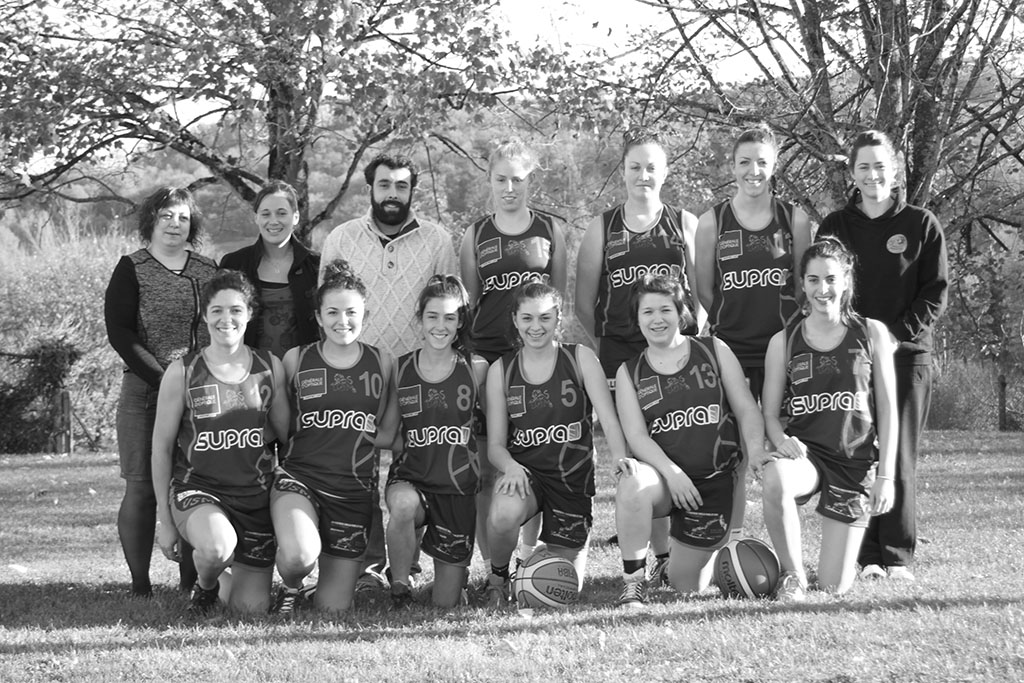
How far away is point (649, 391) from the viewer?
5.80m

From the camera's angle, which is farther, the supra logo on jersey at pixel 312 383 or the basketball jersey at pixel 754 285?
the basketball jersey at pixel 754 285

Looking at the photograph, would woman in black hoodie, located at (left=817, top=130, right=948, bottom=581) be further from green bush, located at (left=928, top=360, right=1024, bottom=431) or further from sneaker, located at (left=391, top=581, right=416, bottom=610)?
green bush, located at (left=928, top=360, right=1024, bottom=431)

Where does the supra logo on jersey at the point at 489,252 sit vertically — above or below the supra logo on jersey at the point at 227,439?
above

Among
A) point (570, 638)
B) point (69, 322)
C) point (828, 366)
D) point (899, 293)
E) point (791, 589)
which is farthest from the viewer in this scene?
point (69, 322)

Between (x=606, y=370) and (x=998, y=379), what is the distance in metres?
19.2

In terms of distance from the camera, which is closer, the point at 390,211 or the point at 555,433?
the point at 555,433

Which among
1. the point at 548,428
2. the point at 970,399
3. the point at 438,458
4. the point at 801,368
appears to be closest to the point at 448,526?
the point at 438,458

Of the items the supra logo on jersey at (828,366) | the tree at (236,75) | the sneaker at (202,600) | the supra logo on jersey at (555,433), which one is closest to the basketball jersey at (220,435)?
the sneaker at (202,600)

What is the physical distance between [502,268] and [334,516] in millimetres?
1580

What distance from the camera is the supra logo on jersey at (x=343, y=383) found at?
5809 mm

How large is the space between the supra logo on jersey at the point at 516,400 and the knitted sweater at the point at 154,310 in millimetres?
1692

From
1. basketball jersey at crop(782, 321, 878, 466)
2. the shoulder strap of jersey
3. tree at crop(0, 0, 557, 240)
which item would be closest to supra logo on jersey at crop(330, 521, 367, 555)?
basketball jersey at crop(782, 321, 878, 466)

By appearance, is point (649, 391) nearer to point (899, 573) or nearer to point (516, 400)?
point (516, 400)

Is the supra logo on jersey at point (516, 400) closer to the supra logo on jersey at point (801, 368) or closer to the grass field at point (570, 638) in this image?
the grass field at point (570, 638)
